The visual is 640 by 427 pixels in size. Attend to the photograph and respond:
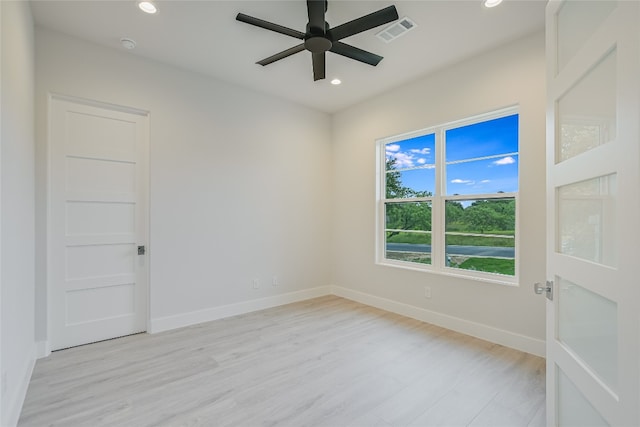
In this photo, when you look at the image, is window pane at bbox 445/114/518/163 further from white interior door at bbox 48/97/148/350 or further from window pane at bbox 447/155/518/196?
white interior door at bbox 48/97/148/350

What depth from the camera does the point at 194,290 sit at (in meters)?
3.62

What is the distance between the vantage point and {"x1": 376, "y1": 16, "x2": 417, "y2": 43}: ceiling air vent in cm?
266

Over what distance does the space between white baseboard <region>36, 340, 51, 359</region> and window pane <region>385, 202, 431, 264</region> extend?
3868 mm

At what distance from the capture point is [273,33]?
9.36ft

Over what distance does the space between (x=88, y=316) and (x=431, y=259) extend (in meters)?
3.83

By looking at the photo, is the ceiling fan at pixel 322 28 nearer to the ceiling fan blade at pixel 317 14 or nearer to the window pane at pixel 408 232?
the ceiling fan blade at pixel 317 14

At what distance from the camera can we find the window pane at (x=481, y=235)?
314cm

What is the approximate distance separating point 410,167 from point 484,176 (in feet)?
3.23

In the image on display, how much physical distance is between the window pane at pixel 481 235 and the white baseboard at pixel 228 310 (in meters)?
2.16

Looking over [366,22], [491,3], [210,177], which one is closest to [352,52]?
[366,22]

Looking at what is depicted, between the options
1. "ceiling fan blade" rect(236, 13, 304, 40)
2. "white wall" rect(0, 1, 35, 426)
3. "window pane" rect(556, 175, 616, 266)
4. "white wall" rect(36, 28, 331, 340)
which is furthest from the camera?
"white wall" rect(36, 28, 331, 340)

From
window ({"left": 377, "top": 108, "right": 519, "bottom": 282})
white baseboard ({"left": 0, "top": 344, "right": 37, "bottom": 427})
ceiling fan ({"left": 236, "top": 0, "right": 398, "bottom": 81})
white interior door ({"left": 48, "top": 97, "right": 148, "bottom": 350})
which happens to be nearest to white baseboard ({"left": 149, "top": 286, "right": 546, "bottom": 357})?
white interior door ({"left": 48, "top": 97, "right": 148, "bottom": 350})

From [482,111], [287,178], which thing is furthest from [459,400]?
[287,178]

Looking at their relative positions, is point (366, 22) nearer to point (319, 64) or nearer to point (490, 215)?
point (319, 64)
